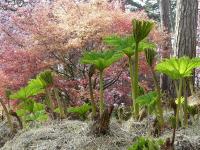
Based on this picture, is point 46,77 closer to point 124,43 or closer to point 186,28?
point 124,43

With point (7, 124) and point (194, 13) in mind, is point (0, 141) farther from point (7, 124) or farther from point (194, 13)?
point (194, 13)

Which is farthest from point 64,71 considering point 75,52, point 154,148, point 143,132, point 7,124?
point 154,148

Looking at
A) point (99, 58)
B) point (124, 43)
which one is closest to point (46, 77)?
point (99, 58)

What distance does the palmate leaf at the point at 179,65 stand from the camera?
2.31m

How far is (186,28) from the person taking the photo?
22.4 feet

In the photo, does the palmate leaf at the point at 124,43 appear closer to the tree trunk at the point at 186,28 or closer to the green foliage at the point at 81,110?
the green foliage at the point at 81,110

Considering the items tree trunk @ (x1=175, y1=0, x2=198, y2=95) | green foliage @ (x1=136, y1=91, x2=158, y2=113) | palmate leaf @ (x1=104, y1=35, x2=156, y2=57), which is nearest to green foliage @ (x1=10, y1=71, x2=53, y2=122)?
palmate leaf @ (x1=104, y1=35, x2=156, y2=57)

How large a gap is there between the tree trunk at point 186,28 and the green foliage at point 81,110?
3.56 m

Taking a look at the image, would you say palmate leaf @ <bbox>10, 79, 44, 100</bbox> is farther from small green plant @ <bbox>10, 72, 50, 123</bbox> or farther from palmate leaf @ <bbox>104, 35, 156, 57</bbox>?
palmate leaf @ <bbox>104, 35, 156, 57</bbox>

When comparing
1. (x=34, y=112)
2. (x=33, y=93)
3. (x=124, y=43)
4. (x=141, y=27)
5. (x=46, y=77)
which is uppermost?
(x=141, y=27)

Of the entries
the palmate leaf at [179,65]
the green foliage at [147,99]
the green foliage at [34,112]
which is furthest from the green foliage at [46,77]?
the palmate leaf at [179,65]

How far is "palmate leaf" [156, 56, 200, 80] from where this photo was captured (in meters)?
2.31

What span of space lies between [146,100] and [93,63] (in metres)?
0.44

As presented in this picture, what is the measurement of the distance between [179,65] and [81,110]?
3.97 feet
